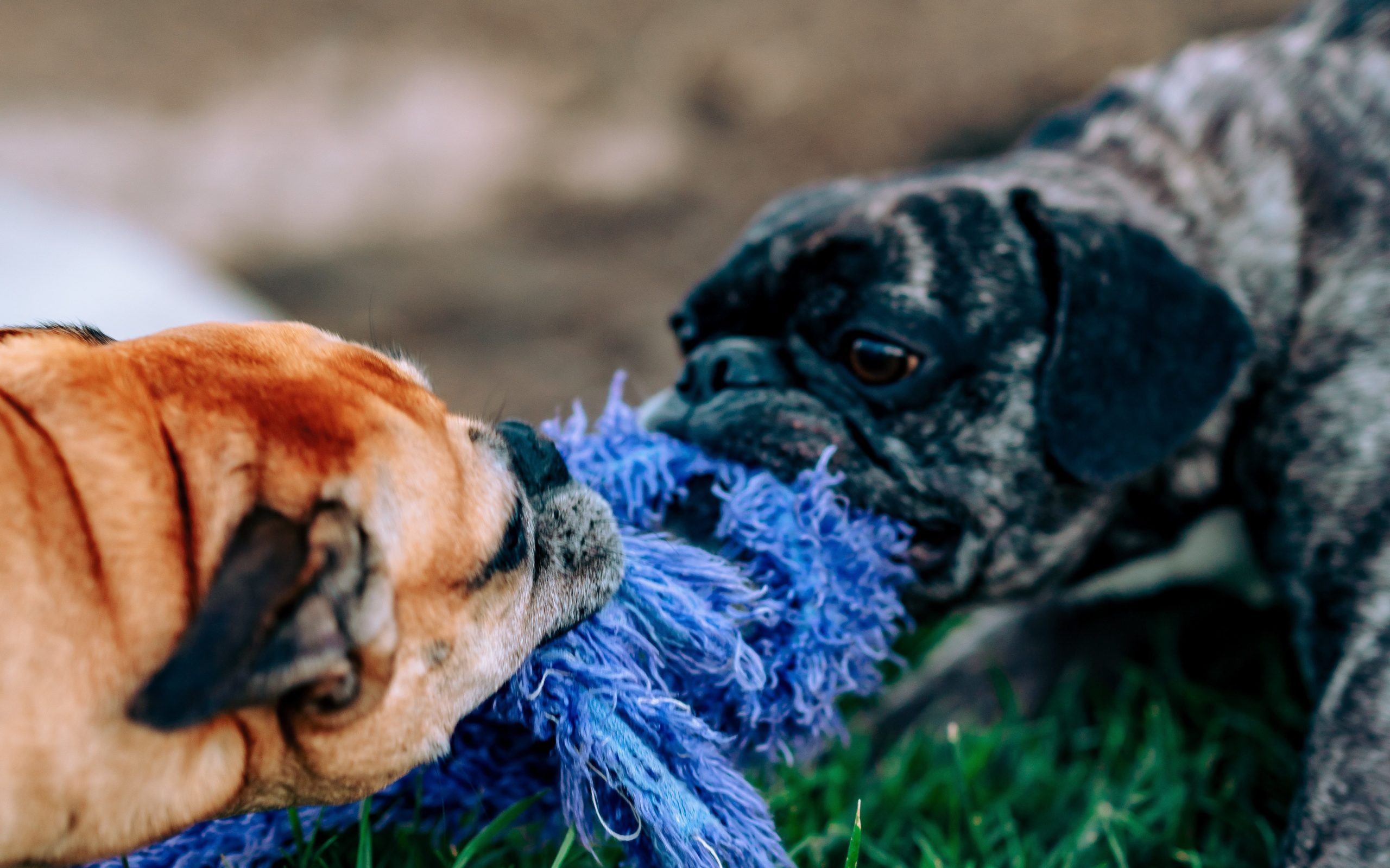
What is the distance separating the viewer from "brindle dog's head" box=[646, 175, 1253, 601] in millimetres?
2236

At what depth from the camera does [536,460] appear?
6.07 feet

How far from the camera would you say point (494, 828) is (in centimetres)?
188

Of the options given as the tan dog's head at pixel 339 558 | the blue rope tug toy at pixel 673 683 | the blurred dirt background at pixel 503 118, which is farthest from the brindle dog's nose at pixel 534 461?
the blurred dirt background at pixel 503 118

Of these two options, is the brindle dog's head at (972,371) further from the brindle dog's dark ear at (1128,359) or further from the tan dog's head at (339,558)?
the tan dog's head at (339,558)

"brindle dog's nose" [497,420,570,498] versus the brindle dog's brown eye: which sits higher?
the brindle dog's brown eye

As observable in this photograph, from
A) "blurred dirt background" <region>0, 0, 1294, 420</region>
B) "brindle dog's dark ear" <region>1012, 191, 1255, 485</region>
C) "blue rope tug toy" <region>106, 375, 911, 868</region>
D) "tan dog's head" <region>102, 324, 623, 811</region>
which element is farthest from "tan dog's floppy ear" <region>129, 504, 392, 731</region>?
"blurred dirt background" <region>0, 0, 1294, 420</region>

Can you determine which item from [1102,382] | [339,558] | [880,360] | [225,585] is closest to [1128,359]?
[1102,382]

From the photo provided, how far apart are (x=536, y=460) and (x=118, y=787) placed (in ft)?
2.51

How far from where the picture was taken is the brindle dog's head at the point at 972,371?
7.34ft

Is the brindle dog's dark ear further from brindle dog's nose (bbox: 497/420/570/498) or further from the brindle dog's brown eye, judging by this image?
brindle dog's nose (bbox: 497/420/570/498)

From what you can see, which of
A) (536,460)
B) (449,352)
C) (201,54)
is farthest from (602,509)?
(201,54)

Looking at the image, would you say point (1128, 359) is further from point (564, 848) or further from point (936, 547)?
point (564, 848)

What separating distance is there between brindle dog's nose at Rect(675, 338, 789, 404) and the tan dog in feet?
2.31

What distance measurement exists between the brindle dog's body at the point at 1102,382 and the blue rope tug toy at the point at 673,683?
214mm
